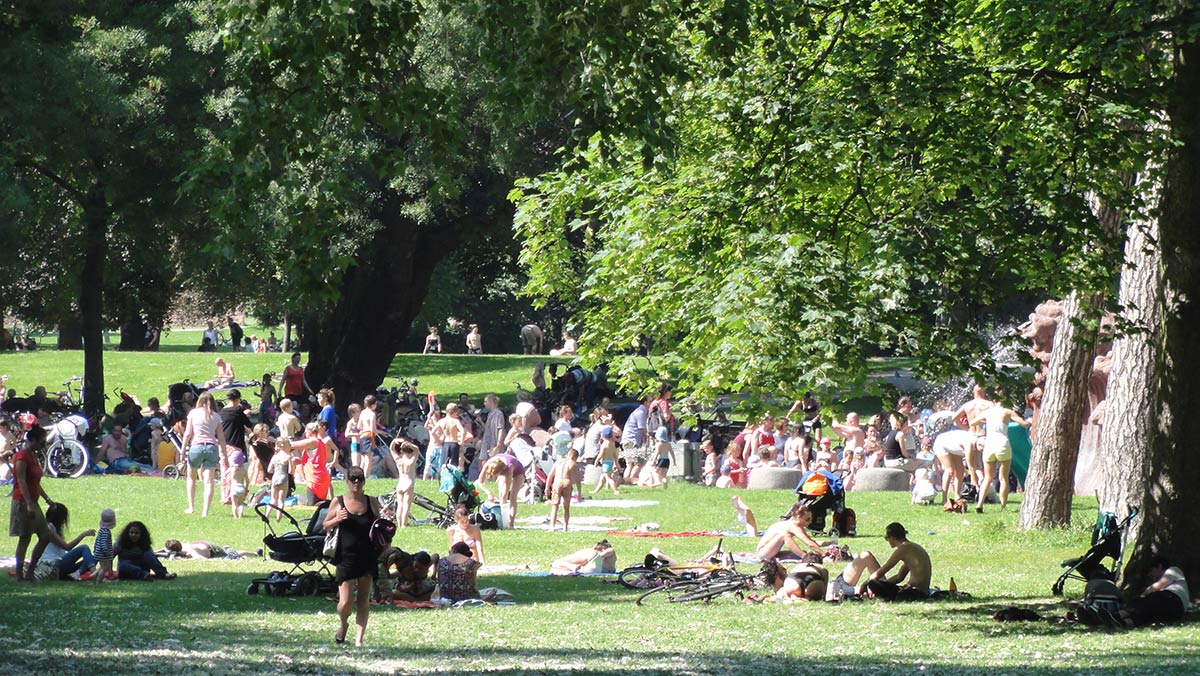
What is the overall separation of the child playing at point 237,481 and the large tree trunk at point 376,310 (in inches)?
525

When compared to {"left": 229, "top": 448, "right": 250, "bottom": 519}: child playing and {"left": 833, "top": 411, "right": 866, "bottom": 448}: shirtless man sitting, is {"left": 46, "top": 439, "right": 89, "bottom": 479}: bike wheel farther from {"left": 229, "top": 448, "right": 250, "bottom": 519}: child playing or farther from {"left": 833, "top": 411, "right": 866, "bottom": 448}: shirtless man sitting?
{"left": 833, "top": 411, "right": 866, "bottom": 448}: shirtless man sitting

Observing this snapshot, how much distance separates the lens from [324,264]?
37.2ft

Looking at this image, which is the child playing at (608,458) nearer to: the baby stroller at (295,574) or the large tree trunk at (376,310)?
the large tree trunk at (376,310)

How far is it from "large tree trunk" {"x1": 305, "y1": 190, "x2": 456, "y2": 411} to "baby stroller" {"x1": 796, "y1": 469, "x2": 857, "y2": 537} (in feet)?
52.5

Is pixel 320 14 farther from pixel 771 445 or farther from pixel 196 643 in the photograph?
pixel 771 445

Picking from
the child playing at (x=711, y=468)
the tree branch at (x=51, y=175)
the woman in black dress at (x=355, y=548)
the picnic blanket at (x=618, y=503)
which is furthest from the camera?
the tree branch at (x=51, y=175)

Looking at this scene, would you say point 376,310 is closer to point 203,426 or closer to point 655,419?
point 655,419

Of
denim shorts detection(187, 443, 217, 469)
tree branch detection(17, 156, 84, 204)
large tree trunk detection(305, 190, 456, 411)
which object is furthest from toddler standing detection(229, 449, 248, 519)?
tree branch detection(17, 156, 84, 204)

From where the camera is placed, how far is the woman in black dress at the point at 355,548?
12133 mm

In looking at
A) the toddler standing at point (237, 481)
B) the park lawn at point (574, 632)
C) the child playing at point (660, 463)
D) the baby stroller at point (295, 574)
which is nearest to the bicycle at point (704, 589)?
the park lawn at point (574, 632)

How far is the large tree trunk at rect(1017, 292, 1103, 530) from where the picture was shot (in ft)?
64.5

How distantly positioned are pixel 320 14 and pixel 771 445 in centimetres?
1908

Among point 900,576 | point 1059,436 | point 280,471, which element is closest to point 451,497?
point 280,471

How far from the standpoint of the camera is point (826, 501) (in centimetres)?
2123
